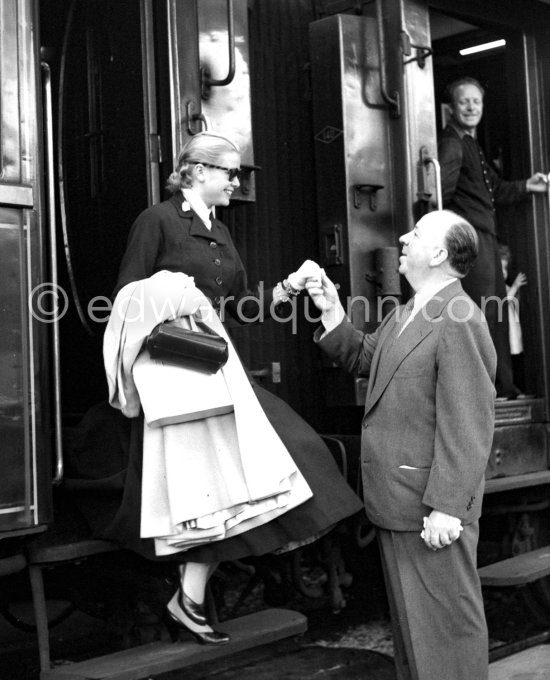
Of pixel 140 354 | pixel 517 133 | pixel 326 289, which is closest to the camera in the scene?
pixel 140 354

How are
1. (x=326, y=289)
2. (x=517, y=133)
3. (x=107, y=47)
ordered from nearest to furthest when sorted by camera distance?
(x=326, y=289)
(x=107, y=47)
(x=517, y=133)

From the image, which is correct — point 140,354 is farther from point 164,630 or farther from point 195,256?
point 164,630

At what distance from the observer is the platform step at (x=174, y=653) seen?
2.66 m

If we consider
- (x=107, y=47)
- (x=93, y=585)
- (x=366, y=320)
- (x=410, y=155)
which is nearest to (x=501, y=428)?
(x=366, y=320)

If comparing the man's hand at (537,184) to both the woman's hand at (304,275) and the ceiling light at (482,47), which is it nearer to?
the ceiling light at (482,47)

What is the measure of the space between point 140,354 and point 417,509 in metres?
0.91

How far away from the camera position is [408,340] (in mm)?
2812

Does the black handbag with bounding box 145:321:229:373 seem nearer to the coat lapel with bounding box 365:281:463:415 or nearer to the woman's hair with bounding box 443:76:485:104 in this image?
the coat lapel with bounding box 365:281:463:415

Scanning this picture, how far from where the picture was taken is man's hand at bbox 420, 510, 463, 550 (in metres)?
2.62

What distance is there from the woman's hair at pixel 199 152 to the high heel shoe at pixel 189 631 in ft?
4.46

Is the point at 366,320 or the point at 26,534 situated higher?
the point at 366,320

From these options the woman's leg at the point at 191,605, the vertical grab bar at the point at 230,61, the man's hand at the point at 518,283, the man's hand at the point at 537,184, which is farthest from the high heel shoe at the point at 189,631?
the man's hand at the point at 537,184

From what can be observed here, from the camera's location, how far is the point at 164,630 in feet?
11.2

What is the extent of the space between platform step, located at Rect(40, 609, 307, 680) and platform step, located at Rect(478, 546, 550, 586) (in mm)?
1082
